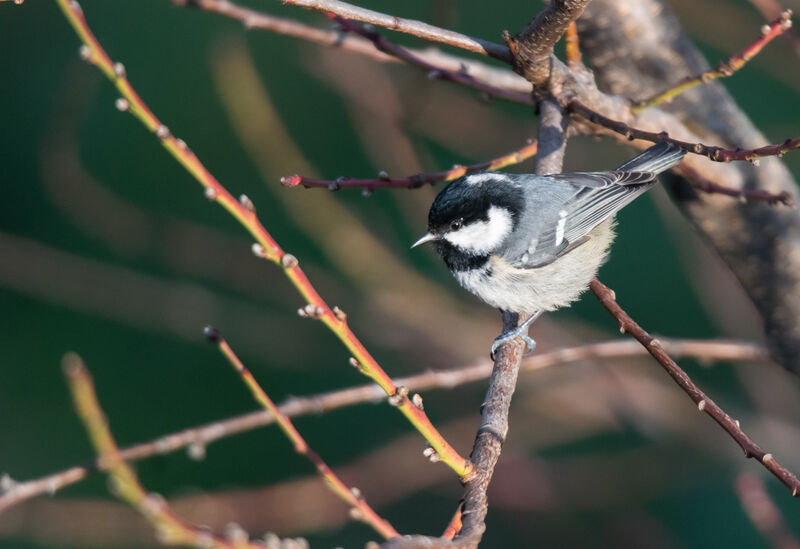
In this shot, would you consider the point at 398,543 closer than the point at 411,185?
Yes

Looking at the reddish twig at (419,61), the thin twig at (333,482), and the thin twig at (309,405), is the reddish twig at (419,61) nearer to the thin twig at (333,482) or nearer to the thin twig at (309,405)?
the thin twig at (309,405)

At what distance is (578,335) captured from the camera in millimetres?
2508

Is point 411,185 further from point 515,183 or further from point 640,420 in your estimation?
point 640,420

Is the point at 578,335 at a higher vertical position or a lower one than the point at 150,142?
lower

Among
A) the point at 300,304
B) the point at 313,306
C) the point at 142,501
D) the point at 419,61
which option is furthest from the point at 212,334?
the point at 300,304

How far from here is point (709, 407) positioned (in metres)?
1.10

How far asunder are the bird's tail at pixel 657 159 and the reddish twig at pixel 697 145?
0.92 feet

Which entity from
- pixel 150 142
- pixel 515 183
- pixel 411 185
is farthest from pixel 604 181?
pixel 150 142

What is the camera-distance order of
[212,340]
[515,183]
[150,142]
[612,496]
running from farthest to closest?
[150,142]
[612,496]
[515,183]
[212,340]

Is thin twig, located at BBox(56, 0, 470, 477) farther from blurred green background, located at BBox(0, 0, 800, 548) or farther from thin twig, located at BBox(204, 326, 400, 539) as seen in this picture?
blurred green background, located at BBox(0, 0, 800, 548)

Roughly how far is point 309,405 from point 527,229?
2.78ft

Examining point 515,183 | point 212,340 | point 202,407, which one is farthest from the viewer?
point 202,407

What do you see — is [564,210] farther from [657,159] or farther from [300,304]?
[300,304]

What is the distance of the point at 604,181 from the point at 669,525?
4.72ft
